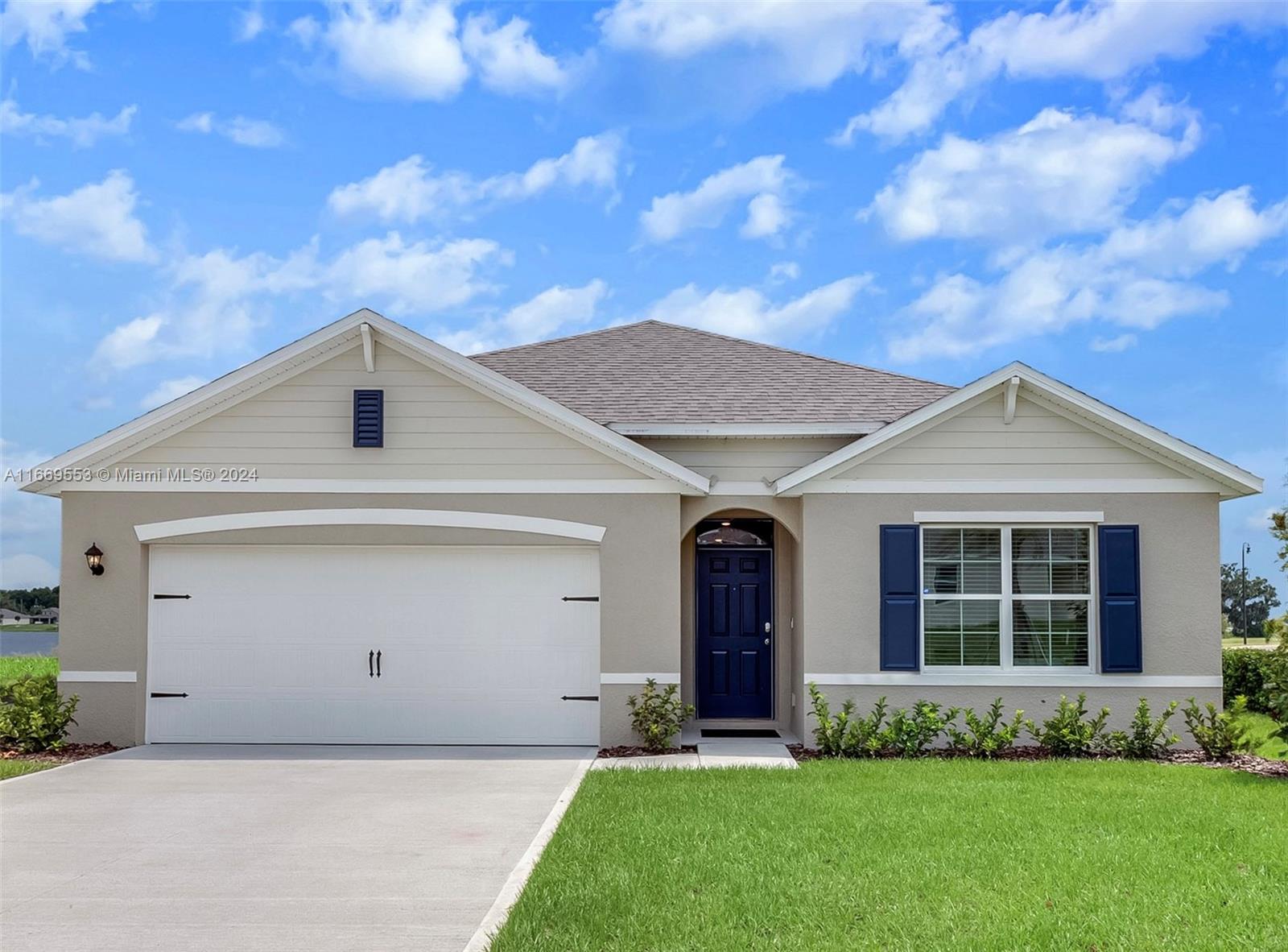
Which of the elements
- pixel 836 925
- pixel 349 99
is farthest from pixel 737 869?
pixel 349 99

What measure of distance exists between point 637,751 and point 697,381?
206 inches

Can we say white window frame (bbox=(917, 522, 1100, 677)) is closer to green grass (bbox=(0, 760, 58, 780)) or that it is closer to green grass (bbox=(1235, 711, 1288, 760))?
green grass (bbox=(1235, 711, 1288, 760))

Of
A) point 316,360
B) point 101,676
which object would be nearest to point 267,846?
point 101,676

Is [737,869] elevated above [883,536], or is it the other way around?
[883,536]

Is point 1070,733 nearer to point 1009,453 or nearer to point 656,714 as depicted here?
point 1009,453

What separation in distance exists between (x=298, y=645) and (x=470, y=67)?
23.8ft

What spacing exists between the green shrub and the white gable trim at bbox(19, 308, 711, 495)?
2.29 meters

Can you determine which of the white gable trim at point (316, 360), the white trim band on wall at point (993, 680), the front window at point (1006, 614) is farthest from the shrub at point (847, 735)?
the white gable trim at point (316, 360)

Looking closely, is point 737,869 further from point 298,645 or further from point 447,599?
point 298,645

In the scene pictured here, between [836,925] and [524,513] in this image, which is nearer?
[836,925]

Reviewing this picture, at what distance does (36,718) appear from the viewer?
1178cm

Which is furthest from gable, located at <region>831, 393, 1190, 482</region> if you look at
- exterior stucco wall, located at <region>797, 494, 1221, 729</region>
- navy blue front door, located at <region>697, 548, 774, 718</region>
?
navy blue front door, located at <region>697, 548, 774, 718</region>

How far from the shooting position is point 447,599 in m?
12.1

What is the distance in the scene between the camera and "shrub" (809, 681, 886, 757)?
11.4 metres
